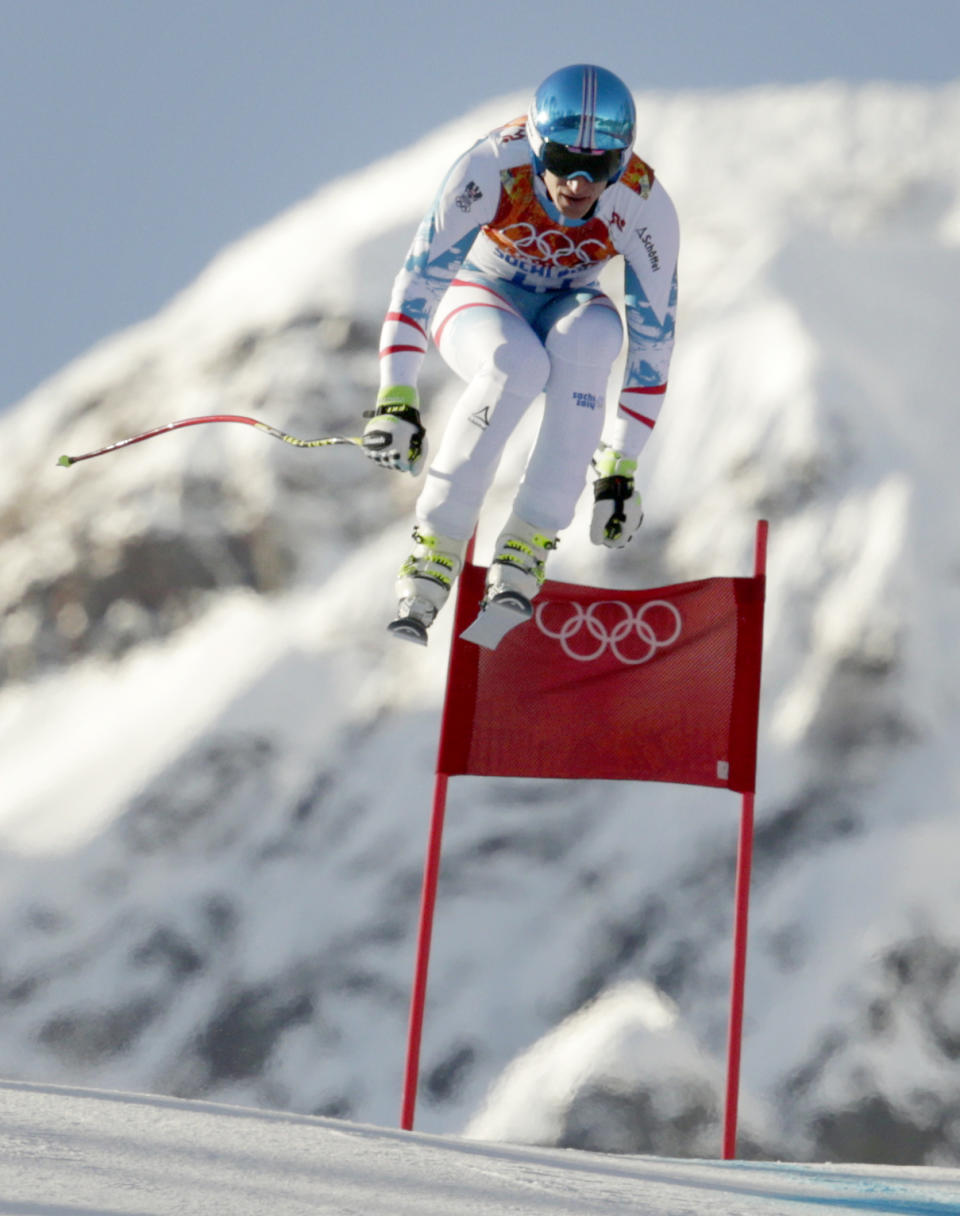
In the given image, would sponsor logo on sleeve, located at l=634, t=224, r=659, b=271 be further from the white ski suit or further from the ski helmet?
the ski helmet

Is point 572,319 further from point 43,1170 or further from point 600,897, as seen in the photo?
point 600,897

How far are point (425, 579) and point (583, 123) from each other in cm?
179

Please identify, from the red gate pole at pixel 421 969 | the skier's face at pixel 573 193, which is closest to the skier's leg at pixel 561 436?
the skier's face at pixel 573 193

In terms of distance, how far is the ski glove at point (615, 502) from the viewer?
5.93 metres

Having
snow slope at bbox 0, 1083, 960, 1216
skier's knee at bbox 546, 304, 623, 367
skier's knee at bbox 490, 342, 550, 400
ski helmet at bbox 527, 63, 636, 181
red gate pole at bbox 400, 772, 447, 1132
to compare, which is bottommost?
snow slope at bbox 0, 1083, 960, 1216

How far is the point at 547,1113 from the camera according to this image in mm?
26641

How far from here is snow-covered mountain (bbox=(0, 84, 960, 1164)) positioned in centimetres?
3042

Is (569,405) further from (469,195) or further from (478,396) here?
(469,195)

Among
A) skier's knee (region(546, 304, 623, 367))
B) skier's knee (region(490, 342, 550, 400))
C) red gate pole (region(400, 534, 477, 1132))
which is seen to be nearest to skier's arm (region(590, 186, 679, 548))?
Result: skier's knee (region(546, 304, 623, 367))

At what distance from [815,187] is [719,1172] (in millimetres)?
38821

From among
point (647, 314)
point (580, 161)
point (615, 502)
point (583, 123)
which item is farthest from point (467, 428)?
point (583, 123)

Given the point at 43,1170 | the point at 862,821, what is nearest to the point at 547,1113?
the point at 862,821

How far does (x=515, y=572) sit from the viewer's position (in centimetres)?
571

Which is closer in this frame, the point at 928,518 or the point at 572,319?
the point at 572,319
